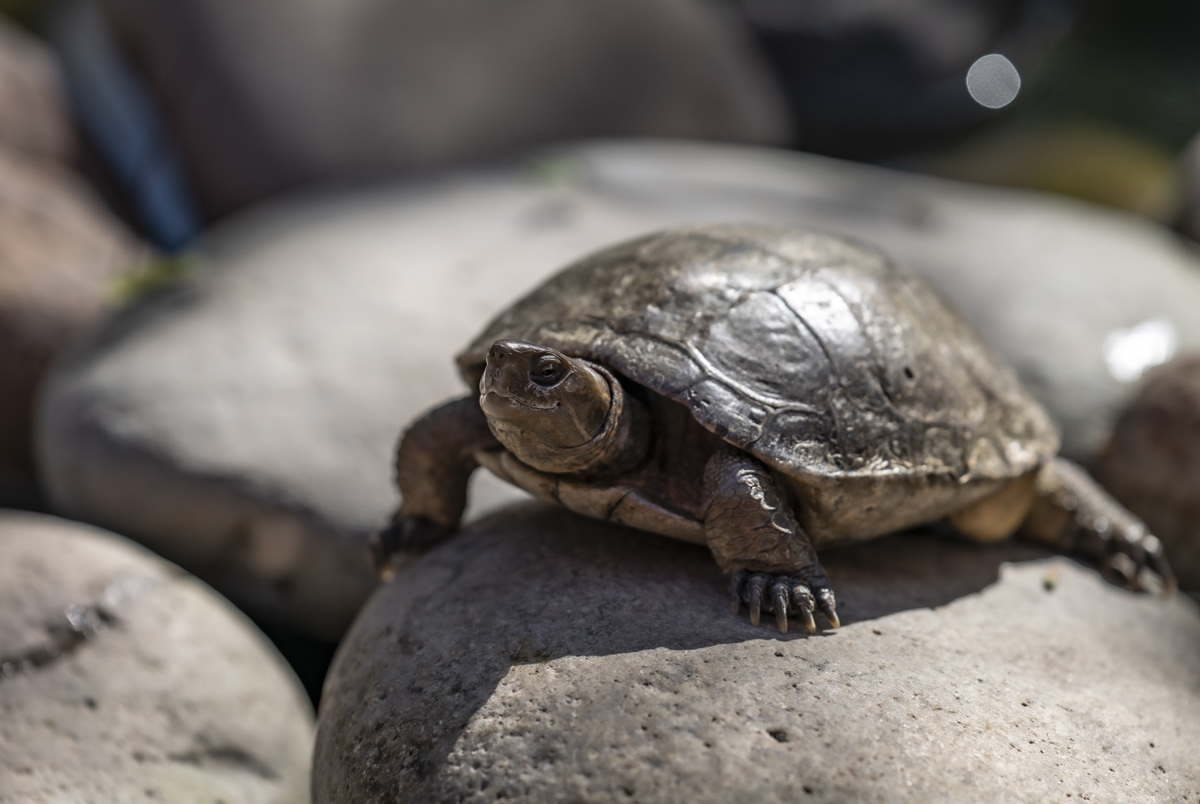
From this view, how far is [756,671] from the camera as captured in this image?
1.93 metres

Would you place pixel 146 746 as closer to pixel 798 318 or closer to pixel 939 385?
pixel 798 318

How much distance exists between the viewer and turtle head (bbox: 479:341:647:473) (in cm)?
194

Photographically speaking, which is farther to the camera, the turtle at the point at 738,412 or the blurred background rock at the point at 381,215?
the blurred background rock at the point at 381,215

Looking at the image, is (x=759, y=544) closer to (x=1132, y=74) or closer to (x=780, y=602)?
(x=780, y=602)

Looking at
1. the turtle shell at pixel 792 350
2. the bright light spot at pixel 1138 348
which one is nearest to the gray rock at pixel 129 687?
the turtle shell at pixel 792 350

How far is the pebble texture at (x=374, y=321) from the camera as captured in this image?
3141 mm

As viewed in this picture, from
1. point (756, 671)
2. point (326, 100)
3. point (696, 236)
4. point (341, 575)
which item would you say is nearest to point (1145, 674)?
point (756, 671)

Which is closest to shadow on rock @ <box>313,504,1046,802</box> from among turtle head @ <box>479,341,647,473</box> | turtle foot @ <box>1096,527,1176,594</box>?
turtle head @ <box>479,341,647,473</box>

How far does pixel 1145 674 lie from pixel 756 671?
125 cm

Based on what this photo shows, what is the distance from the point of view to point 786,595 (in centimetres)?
209

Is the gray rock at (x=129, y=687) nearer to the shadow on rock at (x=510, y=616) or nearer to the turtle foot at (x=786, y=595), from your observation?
the shadow on rock at (x=510, y=616)

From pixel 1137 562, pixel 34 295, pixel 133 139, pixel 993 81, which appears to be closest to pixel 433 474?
pixel 1137 562

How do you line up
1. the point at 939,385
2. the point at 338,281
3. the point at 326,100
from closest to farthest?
the point at 939,385 < the point at 338,281 < the point at 326,100

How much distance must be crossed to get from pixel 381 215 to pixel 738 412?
10.1ft
